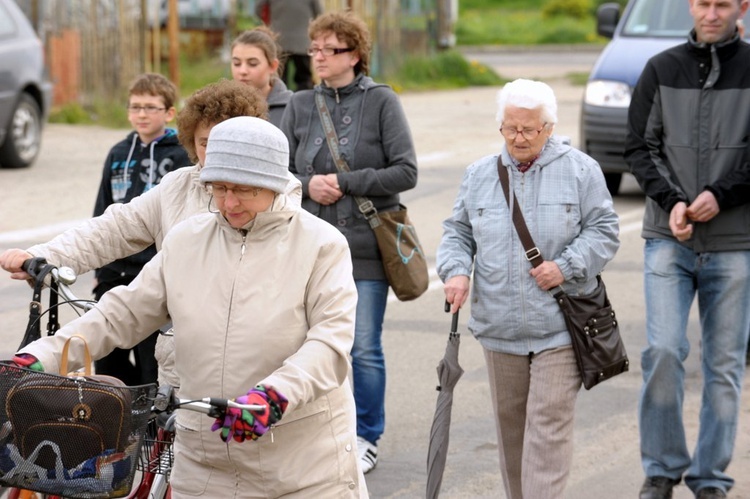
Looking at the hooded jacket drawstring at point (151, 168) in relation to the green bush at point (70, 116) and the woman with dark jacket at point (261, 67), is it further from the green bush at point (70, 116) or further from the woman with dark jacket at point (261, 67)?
the green bush at point (70, 116)

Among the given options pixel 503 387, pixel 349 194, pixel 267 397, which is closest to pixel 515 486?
pixel 503 387

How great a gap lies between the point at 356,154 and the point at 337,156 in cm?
8

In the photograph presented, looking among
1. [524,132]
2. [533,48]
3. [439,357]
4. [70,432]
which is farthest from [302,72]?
[533,48]

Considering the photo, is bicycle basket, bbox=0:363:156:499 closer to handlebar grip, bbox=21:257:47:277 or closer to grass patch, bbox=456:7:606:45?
handlebar grip, bbox=21:257:47:277

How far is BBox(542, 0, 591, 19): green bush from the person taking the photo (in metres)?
Result: 49.0

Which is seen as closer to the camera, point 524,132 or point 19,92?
point 524,132

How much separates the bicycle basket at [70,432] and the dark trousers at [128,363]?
219 cm

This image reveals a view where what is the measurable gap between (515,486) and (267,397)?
2.07m

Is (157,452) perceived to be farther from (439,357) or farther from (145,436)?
(439,357)

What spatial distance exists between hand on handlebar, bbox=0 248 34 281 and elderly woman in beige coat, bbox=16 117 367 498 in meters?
0.61

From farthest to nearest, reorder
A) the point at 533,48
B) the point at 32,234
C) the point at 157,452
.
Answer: the point at 533,48 < the point at 32,234 < the point at 157,452

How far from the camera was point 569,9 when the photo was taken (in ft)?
161

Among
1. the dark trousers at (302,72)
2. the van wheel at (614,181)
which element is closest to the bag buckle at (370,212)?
the van wheel at (614,181)

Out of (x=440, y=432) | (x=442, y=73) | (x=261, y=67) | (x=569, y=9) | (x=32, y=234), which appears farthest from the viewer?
(x=569, y=9)
